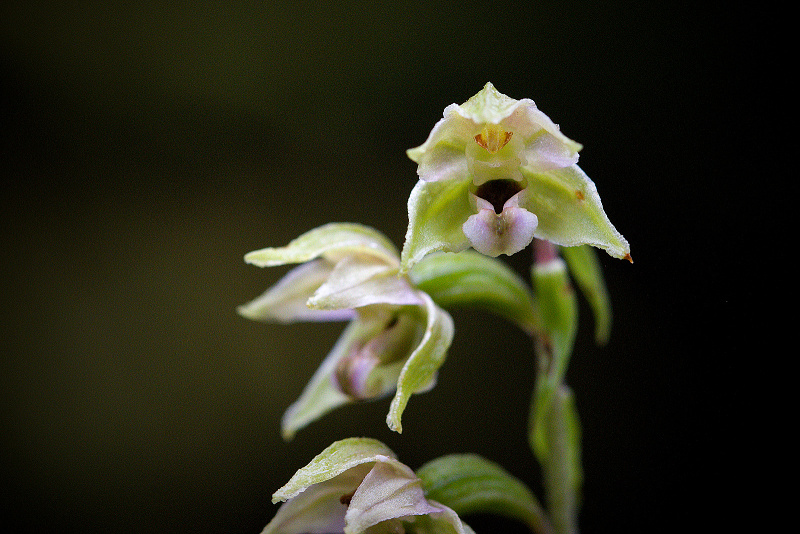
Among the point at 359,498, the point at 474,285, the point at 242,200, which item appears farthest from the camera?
the point at 242,200

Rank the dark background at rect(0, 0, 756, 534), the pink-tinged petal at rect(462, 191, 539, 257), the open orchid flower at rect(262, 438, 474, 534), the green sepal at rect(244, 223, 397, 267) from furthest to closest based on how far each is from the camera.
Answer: the dark background at rect(0, 0, 756, 534) < the green sepal at rect(244, 223, 397, 267) < the open orchid flower at rect(262, 438, 474, 534) < the pink-tinged petal at rect(462, 191, 539, 257)

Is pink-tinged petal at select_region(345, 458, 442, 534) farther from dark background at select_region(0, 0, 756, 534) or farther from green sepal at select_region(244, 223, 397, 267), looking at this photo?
dark background at select_region(0, 0, 756, 534)

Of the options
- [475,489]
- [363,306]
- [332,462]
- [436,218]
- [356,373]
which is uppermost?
[436,218]

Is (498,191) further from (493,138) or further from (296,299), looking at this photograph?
(296,299)

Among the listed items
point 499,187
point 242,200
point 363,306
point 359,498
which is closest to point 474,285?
point 363,306

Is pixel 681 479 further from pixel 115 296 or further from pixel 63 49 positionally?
pixel 63 49

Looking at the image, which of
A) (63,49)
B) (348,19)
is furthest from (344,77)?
(63,49)

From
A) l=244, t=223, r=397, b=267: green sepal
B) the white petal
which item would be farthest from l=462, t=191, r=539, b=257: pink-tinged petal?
the white petal

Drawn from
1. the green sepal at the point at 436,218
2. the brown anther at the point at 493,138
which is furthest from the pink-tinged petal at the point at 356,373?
the brown anther at the point at 493,138
